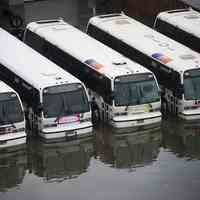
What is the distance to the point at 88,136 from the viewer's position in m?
30.6

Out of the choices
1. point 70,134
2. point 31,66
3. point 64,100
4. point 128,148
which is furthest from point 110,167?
point 31,66

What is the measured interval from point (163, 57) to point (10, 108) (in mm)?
6982

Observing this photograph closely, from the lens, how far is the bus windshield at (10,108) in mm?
29031

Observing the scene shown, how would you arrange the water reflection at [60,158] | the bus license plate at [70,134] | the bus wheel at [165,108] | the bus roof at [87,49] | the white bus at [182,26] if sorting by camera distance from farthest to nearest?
the white bus at [182,26]
the bus wheel at [165,108]
the bus roof at [87,49]
the bus license plate at [70,134]
the water reflection at [60,158]

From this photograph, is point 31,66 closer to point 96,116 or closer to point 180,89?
point 96,116

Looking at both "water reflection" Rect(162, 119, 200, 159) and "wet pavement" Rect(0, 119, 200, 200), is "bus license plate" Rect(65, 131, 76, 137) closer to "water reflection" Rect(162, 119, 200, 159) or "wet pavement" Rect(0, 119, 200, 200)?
"wet pavement" Rect(0, 119, 200, 200)

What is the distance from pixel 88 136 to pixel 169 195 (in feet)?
18.0

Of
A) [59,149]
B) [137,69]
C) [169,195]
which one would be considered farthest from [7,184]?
[137,69]

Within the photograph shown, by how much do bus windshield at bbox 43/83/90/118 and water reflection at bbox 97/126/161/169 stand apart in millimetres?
1395

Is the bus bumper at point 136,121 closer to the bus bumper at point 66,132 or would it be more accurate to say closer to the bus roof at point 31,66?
the bus bumper at point 66,132

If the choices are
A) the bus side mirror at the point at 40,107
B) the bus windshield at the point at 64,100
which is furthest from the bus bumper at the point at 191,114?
the bus side mirror at the point at 40,107

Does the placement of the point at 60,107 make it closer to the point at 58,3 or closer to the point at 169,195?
the point at 169,195

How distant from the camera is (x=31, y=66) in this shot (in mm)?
31844

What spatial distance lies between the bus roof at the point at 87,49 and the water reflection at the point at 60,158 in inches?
115
